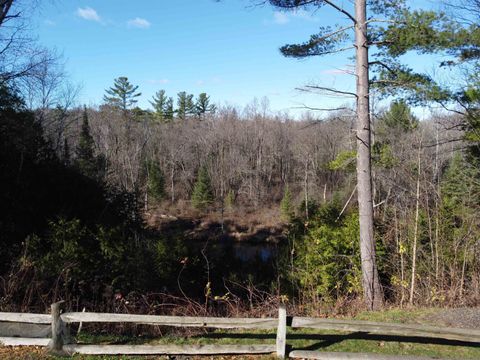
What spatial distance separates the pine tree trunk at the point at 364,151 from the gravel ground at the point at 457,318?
2399mm

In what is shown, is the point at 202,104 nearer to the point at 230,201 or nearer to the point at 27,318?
the point at 230,201

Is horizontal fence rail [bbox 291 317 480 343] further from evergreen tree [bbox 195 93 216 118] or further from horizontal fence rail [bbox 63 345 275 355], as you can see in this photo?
evergreen tree [bbox 195 93 216 118]

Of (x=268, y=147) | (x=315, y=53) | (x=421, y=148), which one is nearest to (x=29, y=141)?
(x=315, y=53)

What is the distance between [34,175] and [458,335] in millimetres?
14327

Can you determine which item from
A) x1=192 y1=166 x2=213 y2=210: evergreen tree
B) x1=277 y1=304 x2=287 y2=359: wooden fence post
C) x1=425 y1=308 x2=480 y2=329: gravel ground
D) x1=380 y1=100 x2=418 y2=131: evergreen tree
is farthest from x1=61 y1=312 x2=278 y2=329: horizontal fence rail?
x1=192 y1=166 x2=213 y2=210: evergreen tree

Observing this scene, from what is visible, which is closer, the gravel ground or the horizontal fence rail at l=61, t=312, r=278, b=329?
the horizontal fence rail at l=61, t=312, r=278, b=329

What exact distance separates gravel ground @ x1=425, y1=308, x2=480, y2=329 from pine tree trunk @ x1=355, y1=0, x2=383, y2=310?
7.87 feet

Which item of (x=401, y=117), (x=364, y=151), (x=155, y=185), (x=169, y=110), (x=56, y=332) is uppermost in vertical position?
(x=169, y=110)

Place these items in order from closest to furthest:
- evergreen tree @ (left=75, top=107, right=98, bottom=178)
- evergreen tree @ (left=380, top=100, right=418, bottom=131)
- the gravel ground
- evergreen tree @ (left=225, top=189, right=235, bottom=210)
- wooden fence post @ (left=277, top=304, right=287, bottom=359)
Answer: wooden fence post @ (left=277, top=304, right=287, bottom=359) < the gravel ground < evergreen tree @ (left=380, top=100, right=418, bottom=131) < evergreen tree @ (left=75, top=107, right=98, bottom=178) < evergreen tree @ (left=225, top=189, right=235, bottom=210)

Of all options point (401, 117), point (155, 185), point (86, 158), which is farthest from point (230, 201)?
point (401, 117)

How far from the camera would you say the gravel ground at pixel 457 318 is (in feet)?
23.3

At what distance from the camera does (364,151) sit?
33.6 feet

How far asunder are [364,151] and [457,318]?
14.3ft

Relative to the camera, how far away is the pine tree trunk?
10.2 metres
